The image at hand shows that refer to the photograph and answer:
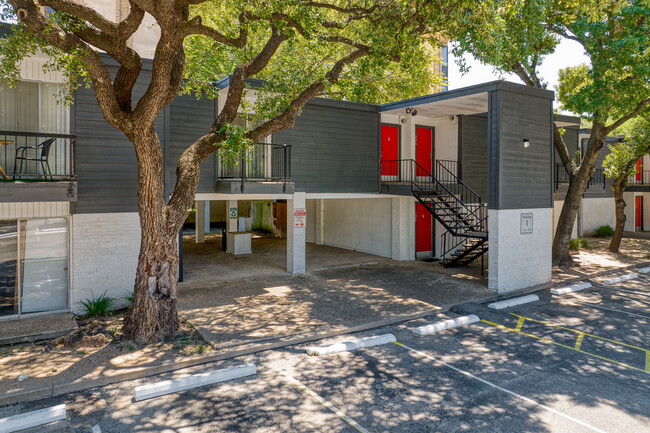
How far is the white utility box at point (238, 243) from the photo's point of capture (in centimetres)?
1777

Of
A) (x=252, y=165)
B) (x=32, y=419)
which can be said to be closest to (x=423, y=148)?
(x=252, y=165)

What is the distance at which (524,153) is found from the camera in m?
12.6

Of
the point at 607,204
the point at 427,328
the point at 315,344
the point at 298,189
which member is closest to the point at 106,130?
the point at 298,189

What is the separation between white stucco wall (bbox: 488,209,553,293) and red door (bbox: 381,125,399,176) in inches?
217

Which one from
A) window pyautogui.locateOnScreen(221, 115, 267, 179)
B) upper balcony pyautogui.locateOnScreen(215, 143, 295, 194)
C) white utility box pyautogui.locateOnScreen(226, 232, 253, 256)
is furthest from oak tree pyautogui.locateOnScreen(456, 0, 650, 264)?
white utility box pyautogui.locateOnScreen(226, 232, 253, 256)

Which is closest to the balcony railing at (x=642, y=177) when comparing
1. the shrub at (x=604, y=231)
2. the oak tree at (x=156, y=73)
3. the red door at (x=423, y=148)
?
the shrub at (x=604, y=231)

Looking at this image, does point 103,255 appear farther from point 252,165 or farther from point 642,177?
point 642,177

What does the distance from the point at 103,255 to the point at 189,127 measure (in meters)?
4.28

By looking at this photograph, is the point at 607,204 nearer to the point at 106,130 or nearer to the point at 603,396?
the point at 603,396

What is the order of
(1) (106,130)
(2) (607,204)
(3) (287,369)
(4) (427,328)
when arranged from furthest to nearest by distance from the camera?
(2) (607,204) < (1) (106,130) < (4) (427,328) < (3) (287,369)

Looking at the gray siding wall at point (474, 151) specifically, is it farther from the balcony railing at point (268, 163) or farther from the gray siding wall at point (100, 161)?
the gray siding wall at point (100, 161)

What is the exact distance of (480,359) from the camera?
7586 mm

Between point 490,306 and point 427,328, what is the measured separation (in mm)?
2577

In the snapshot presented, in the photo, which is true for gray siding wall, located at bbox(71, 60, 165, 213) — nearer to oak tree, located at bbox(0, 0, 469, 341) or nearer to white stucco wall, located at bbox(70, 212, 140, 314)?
white stucco wall, located at bbox(70, 212, 140, 314)
